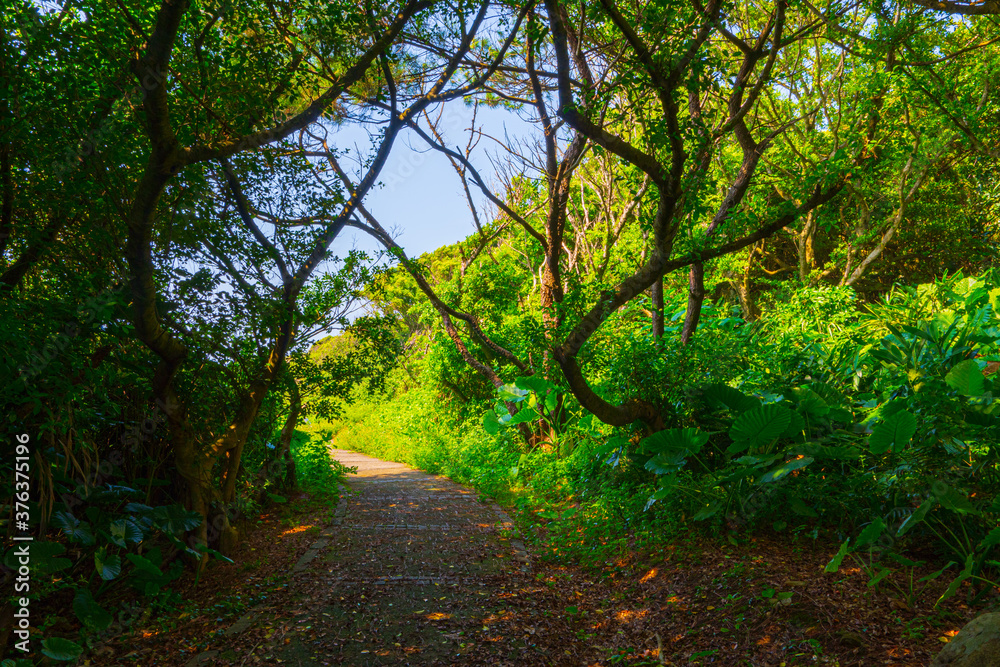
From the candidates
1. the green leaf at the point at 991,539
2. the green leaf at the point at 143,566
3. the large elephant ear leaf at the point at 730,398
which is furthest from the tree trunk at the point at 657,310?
the green leaf at the point at 143,566

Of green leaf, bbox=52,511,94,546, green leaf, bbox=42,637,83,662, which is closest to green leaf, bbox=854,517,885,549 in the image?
green leaf, bbox=42,637,83,662

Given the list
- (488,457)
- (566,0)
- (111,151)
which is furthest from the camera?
(488,457)

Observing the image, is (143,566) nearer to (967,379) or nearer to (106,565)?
(106,565)

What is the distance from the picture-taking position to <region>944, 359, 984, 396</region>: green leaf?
3.30 metres

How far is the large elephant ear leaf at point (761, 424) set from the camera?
12.7 feet

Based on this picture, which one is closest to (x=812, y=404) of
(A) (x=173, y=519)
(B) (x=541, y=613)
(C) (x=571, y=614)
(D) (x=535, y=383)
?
(C) (x=571, y=614)

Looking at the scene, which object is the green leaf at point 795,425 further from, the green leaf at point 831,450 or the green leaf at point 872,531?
the green leaf at point 872,531

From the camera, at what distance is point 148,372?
4082 mm

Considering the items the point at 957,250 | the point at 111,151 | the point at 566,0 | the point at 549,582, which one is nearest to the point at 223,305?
the point at 111,151

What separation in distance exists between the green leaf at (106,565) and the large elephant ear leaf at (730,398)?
4.30m

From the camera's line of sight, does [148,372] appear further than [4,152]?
Yes

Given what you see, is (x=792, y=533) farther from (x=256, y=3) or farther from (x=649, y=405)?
(x=256, y=3)

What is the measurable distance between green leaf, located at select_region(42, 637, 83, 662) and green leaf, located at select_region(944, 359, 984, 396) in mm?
5060

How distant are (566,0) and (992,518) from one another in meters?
5.47
